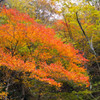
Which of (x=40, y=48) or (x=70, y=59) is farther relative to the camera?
(x=70, y=59)

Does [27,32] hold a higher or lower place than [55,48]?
higher

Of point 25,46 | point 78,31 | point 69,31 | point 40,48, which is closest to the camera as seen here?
point 25,46

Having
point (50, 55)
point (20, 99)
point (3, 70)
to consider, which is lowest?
point (20, 99)

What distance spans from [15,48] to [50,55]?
8.72 feet

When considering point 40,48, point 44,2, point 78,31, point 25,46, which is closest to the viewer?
point 25,46

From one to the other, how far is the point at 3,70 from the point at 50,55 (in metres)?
3.49

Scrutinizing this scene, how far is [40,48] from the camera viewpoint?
26.0 ft

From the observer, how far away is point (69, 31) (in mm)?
13320

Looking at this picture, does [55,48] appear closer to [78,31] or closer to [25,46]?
[25,46]

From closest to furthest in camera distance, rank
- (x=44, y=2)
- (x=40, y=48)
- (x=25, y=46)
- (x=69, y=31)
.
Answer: (x=25, y=46) → (x=40, y=48) → (x=69, y=31) → (x=44, y=2)

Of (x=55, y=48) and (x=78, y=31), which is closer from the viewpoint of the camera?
(x=55, y=48)

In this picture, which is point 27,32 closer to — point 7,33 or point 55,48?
point 7,33

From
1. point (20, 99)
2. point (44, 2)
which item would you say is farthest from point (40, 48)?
point (44, 2)

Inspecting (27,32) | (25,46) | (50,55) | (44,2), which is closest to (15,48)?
(25,46)
